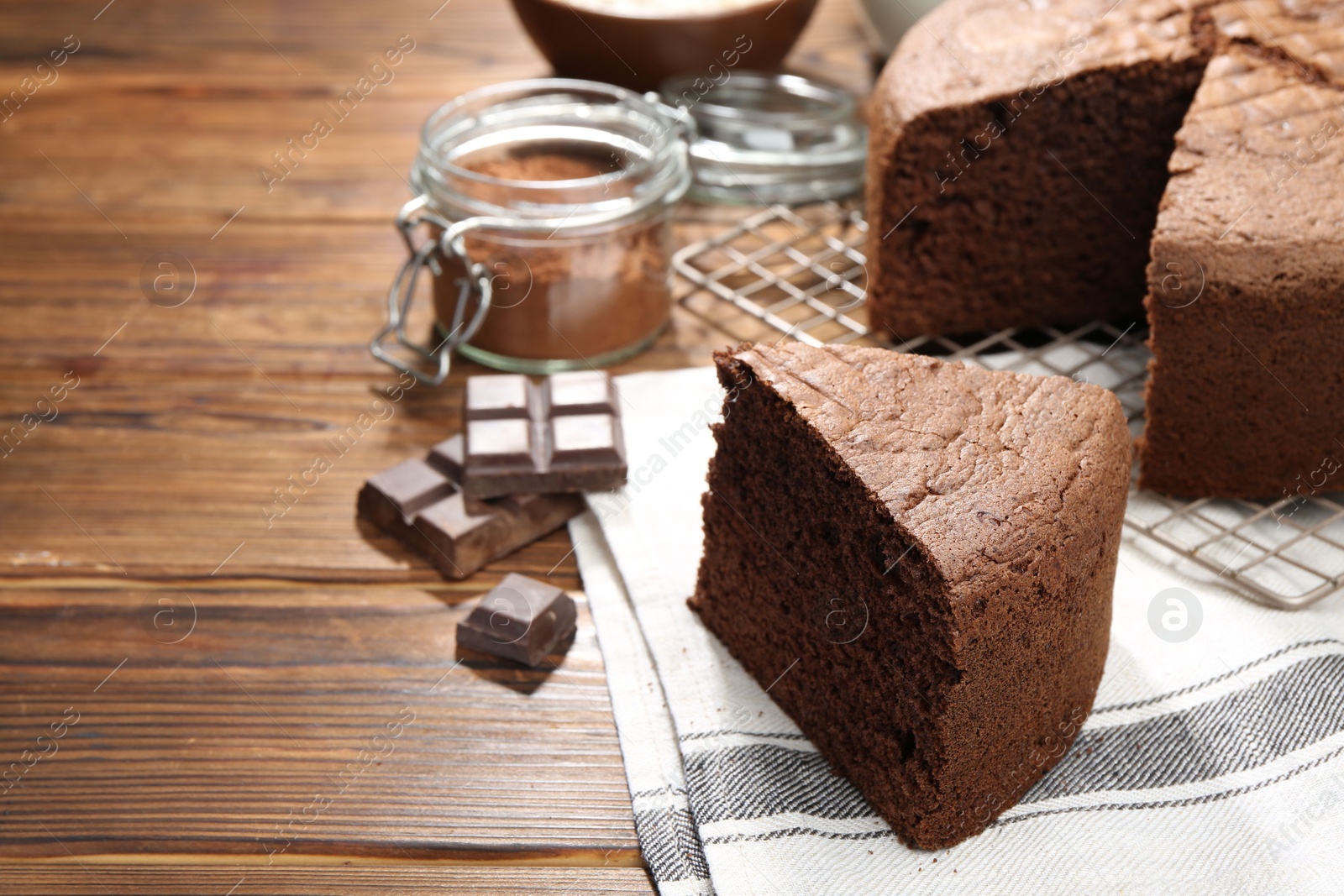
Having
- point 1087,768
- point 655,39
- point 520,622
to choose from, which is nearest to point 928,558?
point 1087,768

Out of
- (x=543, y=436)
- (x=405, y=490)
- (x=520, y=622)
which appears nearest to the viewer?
(x=520, y=622)

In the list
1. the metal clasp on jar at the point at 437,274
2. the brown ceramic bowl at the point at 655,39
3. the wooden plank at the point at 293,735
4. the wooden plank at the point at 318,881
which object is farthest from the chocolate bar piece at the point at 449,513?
the brown ceramic bowl at the point at 655,39

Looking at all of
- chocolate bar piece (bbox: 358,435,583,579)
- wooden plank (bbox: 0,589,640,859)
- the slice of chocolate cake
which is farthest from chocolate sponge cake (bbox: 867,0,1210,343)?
wooden plank (bbox: 0,589,640,859)

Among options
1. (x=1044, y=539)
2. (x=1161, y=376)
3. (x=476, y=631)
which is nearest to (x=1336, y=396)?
(x=1161, y=376)

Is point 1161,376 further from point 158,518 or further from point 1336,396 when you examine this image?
point 158,518

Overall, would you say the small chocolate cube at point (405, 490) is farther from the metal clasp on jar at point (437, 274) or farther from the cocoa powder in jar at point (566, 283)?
the cocoa powder in jar at point (566, 283)

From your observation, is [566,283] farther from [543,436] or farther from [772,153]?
[772,153]
